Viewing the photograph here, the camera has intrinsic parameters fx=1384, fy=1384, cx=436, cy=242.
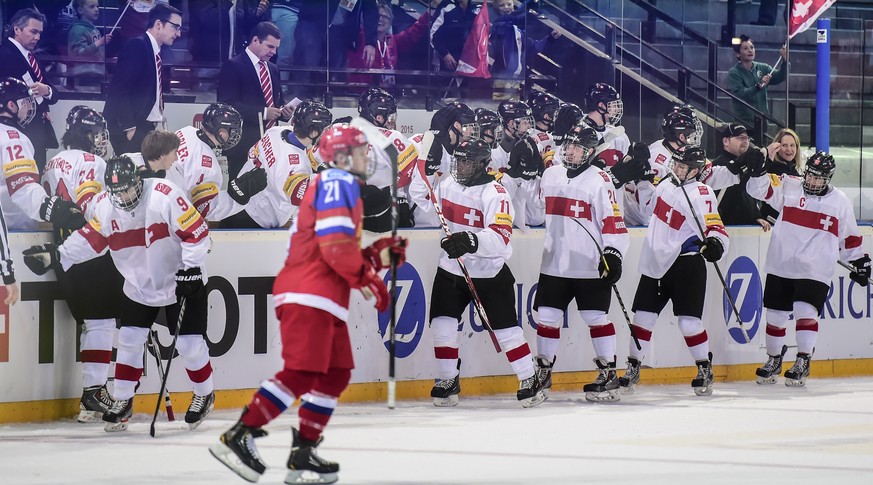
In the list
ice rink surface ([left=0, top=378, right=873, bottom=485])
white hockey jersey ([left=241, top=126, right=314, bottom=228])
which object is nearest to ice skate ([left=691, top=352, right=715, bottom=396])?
ice rink surface ([left=0, top=378, right=873, bottom=485])

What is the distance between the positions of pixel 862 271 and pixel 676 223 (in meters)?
1.54

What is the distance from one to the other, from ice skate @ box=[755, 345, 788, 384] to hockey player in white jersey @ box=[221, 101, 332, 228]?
3.16 m

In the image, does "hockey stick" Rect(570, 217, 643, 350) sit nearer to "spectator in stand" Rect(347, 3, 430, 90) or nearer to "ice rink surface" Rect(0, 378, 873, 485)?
"ice rink surface" Rect(0, 378, 873, 485)

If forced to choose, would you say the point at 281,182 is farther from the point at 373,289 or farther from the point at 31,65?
the point at 373,289

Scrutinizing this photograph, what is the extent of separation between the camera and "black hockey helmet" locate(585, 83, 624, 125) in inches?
367

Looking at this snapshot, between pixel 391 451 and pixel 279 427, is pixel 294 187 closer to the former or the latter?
pixel 279 427

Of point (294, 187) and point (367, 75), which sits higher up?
point (367, 75)

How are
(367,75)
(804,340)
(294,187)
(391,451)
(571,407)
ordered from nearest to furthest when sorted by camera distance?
(391,451), (571,407), (294,187), (804,340), (367,75)

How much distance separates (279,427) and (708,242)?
112 inches

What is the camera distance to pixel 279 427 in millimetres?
6746

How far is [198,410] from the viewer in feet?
21.8

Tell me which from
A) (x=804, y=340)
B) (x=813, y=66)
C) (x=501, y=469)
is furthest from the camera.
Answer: (x=813, y=66)

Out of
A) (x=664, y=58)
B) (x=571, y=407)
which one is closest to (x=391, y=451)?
(x=571, y=407)

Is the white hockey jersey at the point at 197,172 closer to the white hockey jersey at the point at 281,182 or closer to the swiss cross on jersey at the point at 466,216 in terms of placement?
the white hockey jersey at the point at 281,182
